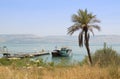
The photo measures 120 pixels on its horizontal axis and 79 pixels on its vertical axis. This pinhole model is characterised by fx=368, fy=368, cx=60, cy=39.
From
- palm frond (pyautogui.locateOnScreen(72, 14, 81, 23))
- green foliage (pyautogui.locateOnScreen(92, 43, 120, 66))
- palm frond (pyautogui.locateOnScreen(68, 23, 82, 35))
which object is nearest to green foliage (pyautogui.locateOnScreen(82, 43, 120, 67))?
green foliage (pyautogui.locateOnScreen(92, 43, 120, 66))

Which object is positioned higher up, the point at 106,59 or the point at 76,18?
the point at 76,18

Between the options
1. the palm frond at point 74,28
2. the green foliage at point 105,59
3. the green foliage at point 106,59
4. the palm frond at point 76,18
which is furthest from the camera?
the palm frond at point 76,18

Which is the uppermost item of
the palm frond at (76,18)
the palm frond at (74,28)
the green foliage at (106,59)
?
the palm frond at (76,18)

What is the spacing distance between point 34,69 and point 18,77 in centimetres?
221

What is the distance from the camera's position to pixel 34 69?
1086 centimetres

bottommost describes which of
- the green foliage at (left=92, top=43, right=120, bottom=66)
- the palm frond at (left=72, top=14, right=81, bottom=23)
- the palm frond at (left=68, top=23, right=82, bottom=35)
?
the green foliage at (left=92, top=43, right=120, bottom=66)

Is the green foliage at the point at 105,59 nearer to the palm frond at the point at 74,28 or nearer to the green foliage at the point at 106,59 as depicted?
the green foliage at the point at 106,59

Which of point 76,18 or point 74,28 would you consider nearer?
point 74,28

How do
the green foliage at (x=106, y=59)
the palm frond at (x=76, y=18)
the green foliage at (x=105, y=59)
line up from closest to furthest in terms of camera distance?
the green foliage at (x=105, y=59) → the green foliage at (x=106, y=59) → the palm frond at (x=76, y=18)

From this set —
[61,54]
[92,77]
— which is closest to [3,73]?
[92,77]

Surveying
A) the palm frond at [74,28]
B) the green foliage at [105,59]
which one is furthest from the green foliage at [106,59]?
the palm frond at [74,28]

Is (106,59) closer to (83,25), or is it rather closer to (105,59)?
(105,59)

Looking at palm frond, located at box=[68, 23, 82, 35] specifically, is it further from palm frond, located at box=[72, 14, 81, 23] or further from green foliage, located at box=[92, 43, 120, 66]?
green foliage, located at box=[92, 43, 120, 66]

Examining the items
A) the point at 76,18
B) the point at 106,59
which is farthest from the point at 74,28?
the point at 106,59
